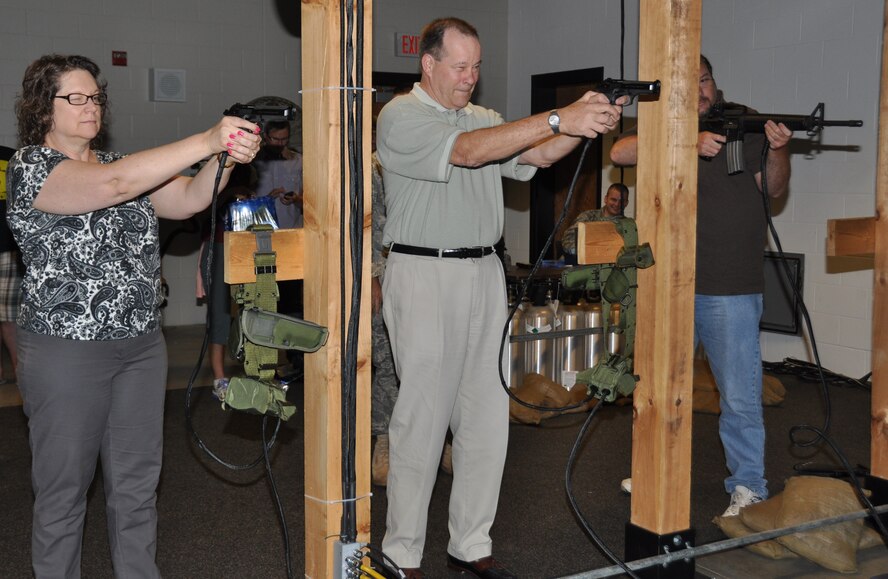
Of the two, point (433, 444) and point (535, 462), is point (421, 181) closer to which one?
point (433, 444)

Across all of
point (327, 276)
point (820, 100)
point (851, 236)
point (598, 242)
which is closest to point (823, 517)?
point (851, 236)

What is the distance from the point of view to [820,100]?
6.50 m

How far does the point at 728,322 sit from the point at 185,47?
6.06 m

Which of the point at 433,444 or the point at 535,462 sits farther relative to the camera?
the point at 535,462

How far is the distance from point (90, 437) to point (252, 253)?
70 centimetres

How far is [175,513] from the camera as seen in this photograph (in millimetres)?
3889

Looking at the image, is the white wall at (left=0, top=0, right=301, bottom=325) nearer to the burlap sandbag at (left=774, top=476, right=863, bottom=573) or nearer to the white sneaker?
the white sneaker

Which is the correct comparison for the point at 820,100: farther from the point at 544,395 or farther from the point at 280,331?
the point at 280,331

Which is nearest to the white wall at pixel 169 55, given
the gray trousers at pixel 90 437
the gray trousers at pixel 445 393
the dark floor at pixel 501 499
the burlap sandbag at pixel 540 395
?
the dark floor at pixel 501 499

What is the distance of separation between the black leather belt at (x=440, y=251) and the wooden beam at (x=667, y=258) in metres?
0.50

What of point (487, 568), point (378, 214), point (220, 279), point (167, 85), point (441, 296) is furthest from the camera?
point (167, 85)

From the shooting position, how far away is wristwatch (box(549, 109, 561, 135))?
257 centimetres

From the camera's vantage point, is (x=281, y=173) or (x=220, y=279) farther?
(x=281, y=173)

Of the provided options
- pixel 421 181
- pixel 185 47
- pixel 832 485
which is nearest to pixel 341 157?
pixel 421 181
